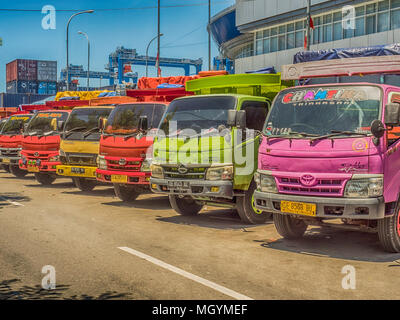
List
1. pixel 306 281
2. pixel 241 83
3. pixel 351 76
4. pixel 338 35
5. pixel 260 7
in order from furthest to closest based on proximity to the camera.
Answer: pixel 260 7 → pixel 338 35 → pixel 241 83 → pixel 351 76 → pixel 306 281

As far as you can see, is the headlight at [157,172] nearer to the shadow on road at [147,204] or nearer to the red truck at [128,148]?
the red truck at [128,148]

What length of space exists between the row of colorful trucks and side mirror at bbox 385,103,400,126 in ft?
0.04

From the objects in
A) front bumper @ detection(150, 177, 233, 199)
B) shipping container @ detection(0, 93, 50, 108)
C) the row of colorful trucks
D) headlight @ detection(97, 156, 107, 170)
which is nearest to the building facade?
the row of colorful trucks

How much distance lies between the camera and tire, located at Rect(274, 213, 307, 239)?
8.53 m

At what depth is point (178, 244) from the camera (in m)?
8.30

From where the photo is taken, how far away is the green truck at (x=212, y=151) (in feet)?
31.0

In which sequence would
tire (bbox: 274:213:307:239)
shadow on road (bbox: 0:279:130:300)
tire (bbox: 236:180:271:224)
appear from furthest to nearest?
tire (bbox: 236:180:271:224), tire (bbox: 274:213:307:239), shadow on road (bbox: 0:279:130:300)

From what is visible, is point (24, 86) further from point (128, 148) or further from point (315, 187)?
point (315, 187)

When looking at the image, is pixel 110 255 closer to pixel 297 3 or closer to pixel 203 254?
pixel 203 254

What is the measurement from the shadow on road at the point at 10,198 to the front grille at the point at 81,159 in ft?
4.65

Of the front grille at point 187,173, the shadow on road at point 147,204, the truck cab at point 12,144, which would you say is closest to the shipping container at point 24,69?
the truck cab at point 12,144

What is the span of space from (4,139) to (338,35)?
25578 mm

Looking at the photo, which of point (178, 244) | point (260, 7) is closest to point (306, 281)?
point (178, 244)

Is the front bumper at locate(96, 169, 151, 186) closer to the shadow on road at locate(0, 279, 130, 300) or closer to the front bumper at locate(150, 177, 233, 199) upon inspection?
the front bumper at locate(150, 177, 233, 199)
